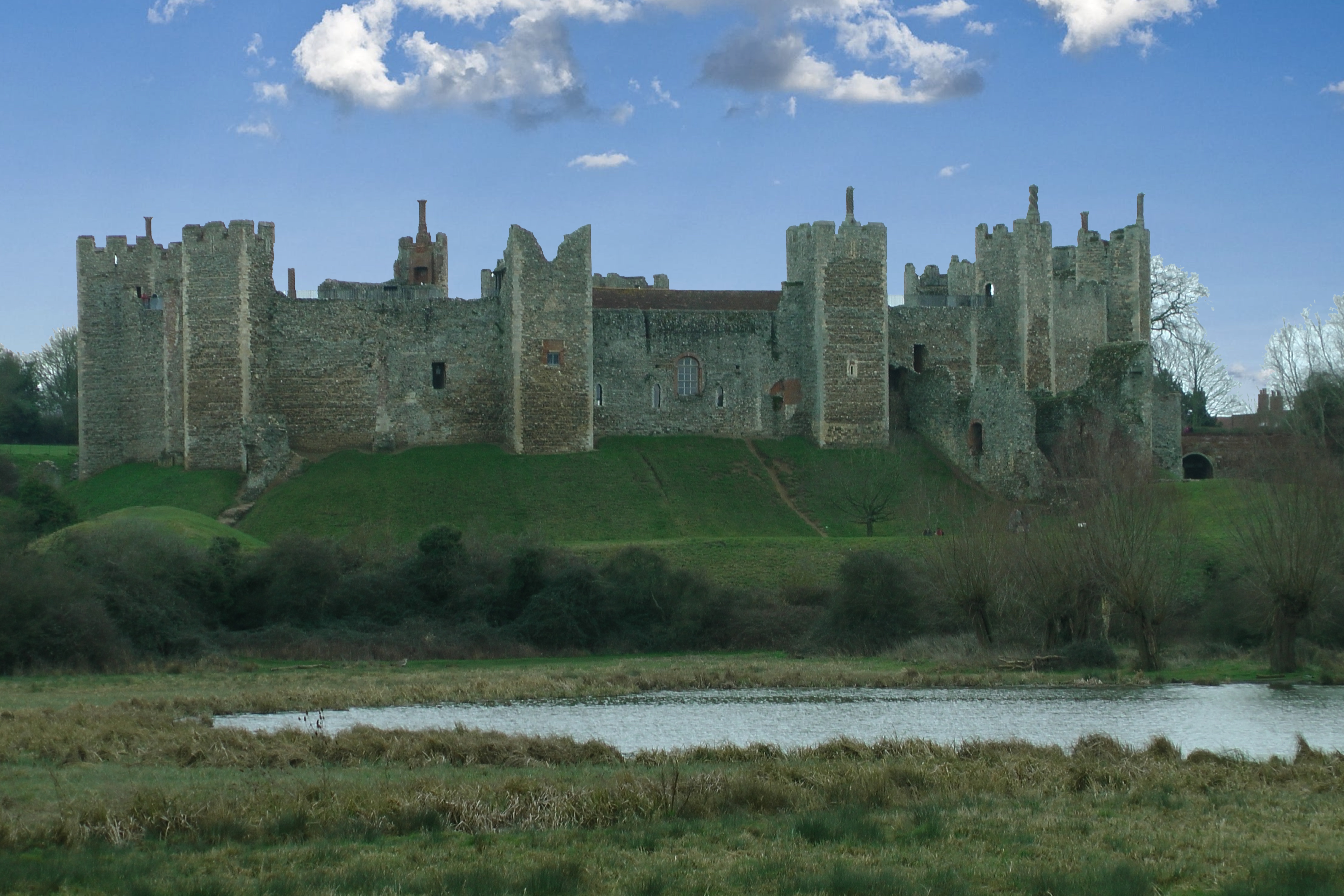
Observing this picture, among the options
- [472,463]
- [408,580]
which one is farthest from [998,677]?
[472,463]

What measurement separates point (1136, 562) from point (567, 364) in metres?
21.7

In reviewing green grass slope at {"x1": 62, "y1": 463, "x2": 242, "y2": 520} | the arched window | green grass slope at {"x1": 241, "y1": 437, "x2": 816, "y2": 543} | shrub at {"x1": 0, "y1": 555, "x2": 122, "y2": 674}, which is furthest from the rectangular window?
shrub at {"x1": 0, "y1": 555, "x2": 122, "y2": 674}

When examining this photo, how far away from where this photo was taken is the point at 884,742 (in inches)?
698

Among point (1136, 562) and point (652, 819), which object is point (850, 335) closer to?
point (1136, 562)

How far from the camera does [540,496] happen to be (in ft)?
145

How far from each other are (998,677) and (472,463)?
2176 cm

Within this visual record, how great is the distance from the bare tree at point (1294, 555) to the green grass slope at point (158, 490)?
26.9 m

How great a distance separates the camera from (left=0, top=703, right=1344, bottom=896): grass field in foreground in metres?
11.0

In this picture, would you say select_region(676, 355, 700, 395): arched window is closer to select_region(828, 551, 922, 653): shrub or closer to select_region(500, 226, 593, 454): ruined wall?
select_region(500, 226, 593, 454): ruined wall

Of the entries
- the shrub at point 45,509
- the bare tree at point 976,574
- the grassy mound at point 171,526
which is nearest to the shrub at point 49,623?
the grassy mound at point 171,526

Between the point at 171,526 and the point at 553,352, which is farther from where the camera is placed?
the point at 553,352

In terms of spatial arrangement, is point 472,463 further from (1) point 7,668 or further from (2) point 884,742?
(2) point 884,742

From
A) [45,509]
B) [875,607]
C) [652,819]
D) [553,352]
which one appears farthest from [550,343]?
[652,819]

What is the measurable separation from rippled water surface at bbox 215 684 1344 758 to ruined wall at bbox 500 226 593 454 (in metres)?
21.2
